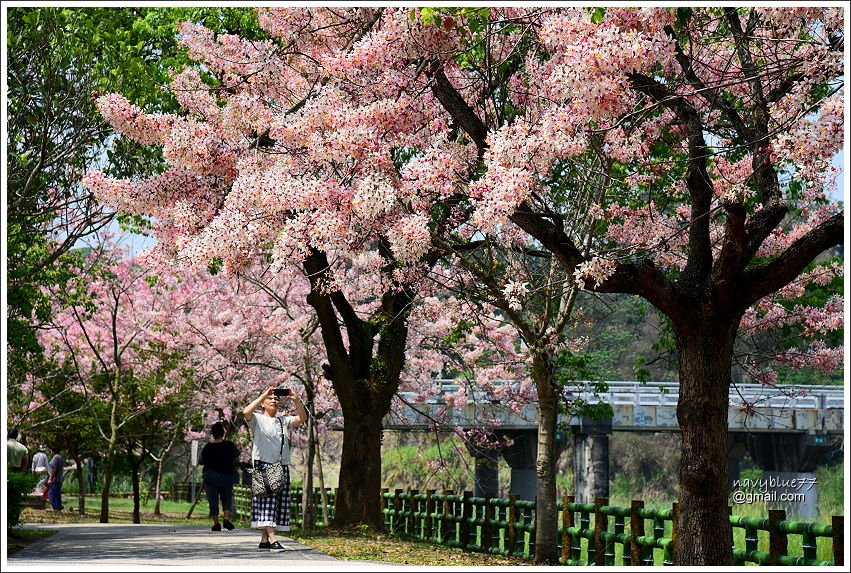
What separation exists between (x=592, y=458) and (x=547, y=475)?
24.6 m

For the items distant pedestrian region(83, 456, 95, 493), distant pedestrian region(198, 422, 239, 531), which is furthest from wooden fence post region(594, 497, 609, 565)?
distant pedestrian region(83, 456, 95, 493)

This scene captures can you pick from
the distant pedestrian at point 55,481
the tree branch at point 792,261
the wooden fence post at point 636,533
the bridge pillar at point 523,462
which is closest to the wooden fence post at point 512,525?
the wooden fence post at point 636,533

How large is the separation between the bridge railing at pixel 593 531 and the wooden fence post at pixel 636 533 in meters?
0.01

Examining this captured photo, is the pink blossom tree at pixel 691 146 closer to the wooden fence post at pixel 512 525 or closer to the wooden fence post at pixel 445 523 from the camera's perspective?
the wooden fence post at pixel 512 525

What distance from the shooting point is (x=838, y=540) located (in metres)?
9.27

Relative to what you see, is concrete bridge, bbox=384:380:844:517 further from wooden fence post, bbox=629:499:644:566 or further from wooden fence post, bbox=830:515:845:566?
wooden fence post, bbox=830:515:845:566

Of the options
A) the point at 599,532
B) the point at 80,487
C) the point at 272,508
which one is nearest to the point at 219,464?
the point at 272,508

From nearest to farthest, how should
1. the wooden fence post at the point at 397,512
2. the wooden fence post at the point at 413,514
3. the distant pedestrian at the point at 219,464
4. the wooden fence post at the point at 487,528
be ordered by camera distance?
the distant pedestrian at the point at 219,464
the wooden fence post at the point at 487,528
the wooden fence post at the point at 413,514
the wooden fence post at the point at 397,512

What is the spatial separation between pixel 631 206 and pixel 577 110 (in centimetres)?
587

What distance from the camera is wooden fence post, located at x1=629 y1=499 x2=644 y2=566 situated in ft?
39.8

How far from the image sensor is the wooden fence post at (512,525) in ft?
51.5

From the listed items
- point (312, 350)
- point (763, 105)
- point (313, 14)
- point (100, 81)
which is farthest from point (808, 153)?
point (312, 350)

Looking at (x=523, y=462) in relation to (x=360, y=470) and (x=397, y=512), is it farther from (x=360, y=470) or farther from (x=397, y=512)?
(x=360, y=470)

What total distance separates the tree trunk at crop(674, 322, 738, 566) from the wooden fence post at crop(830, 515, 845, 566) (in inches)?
34.9
